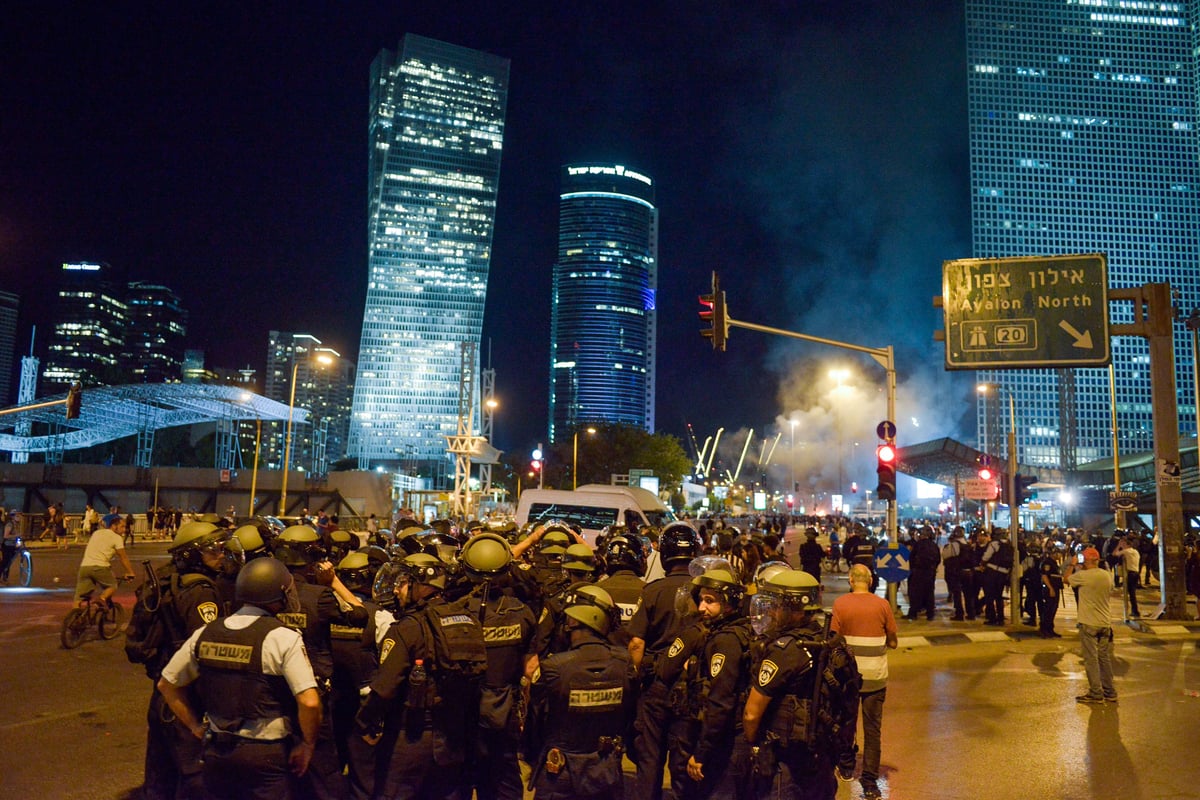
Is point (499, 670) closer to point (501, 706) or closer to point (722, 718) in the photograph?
point (501, 706)

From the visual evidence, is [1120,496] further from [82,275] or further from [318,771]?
[82,275]

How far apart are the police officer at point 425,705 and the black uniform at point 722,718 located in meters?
1.23

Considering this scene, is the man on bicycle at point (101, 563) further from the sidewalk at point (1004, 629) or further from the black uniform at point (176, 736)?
the sidewalk at point (1004, 629)

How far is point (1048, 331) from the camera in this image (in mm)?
15148

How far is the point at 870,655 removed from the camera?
20.9ft

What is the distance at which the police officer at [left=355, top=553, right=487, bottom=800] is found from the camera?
4.26 m

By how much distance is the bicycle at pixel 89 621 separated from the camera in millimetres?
11273

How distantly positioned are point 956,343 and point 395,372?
5892 inches

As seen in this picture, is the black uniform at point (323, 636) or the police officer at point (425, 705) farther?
the black uniform at point (323, 636)

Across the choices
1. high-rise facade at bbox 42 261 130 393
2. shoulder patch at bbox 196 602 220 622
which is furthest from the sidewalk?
high-rise facade at bbox 42 261 130 393

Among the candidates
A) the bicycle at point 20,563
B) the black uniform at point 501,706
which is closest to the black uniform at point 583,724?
the black uniform at point 501,706

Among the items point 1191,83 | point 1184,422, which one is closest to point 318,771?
point 1184,422

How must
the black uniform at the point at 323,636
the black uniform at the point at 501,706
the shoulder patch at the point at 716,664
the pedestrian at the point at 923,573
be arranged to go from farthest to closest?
1. the pedestrian at the point at 923,573
2. the black uniform at the point at 323,636
3. the black uniform at the point at 501,706
4. the shoulder patch at the point at 716,664

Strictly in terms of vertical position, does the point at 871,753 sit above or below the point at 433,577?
A: below
